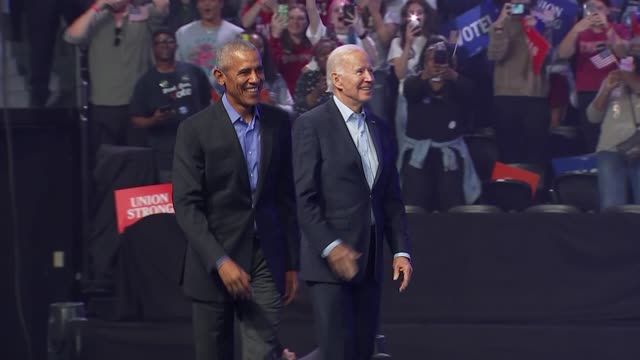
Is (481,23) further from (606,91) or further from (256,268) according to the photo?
(256,268)

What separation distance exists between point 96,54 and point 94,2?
449 mm

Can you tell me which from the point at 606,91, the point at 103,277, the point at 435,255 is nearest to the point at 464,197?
the point at 435,255

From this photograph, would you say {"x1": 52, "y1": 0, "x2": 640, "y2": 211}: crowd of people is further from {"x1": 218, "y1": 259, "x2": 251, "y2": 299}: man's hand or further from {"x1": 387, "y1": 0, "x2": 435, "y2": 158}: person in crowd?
{"x1": 218, "y1": 259, "x2": 251, "y2": 299}: man's hand

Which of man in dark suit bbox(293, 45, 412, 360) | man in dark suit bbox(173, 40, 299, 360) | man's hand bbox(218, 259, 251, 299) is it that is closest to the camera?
man's hand bbox(218, 259, 251, 299)

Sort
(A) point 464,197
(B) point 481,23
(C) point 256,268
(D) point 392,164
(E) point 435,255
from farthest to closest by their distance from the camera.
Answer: (B) point 481,23 → (A) point 464,197 → (E) point 435,255 → (D) point 392,164 → (C) point 256,268

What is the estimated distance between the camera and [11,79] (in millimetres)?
10398

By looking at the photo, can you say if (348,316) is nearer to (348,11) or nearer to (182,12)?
(348,11)

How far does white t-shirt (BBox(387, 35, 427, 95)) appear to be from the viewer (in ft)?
36.1

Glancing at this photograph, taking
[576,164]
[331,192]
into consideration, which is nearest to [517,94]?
[576,164]

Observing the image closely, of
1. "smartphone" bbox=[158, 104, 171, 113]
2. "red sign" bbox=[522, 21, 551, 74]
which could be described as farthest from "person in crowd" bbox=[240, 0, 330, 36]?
"red sign" bbox=[522, 21, 551, 74]

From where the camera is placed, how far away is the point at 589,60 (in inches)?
446

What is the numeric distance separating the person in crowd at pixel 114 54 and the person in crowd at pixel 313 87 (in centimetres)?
128

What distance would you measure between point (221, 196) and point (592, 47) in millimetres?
A: 5648

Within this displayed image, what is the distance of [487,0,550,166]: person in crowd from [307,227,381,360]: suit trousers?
425cm
